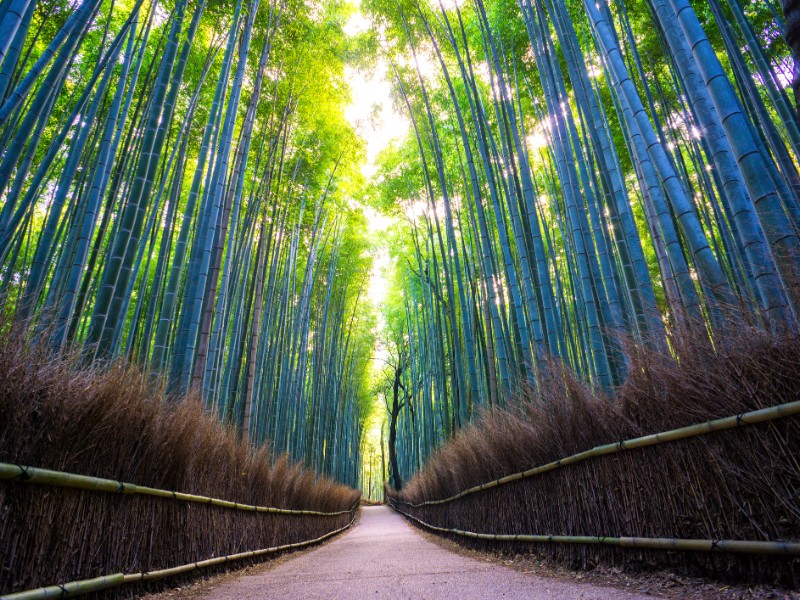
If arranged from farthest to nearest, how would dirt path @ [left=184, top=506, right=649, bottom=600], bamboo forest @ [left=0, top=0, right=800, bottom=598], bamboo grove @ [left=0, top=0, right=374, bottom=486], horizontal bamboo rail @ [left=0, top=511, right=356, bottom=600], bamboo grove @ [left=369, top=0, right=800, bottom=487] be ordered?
bamboo grove @ [left=0, top=0, right=374, bottom=486], dirt path @ [left=184, top=506, right=649, bottom=600], bamboo grove @ [left=369, top=0, right=800, bottom=487], bamboo forest @ [left=0, top=0, right=800, bottom=598], horizontal bamboo rail @ [left=0, top=511, right=356, bottom=600]

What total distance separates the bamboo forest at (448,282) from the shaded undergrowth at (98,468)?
0.01 meters

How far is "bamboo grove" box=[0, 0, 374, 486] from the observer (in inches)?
105

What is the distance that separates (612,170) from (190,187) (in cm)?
439

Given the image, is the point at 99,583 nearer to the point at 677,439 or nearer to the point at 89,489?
the point at 89,489

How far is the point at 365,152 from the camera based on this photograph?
7559mm

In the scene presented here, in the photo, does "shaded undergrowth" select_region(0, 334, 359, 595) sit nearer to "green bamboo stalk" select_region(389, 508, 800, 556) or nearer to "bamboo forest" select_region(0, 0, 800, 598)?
"bamboo forest" select_region(0, 0, 800, 598)

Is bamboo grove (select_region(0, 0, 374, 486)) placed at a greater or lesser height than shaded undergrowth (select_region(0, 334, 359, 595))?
greater

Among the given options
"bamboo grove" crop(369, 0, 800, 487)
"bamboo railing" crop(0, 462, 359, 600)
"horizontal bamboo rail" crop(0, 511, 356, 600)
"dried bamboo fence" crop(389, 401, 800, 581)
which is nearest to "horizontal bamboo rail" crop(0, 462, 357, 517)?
"bamboo railing" crop(0, 462, 359, 600)

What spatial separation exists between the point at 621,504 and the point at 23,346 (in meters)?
2.26

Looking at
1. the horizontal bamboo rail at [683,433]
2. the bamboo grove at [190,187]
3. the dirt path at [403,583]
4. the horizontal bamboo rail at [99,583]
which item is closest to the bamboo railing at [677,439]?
the horizontal bamboo rail at [683,433]

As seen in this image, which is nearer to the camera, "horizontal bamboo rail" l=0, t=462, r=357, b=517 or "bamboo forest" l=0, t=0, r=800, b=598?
"horizontal bamboo rail" l=0, t=462, r=357, b=517

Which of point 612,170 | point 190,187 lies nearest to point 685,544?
point 612,170

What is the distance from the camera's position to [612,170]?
3.33 meters

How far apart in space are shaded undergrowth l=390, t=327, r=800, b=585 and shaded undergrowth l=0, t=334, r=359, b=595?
189 centimetres
